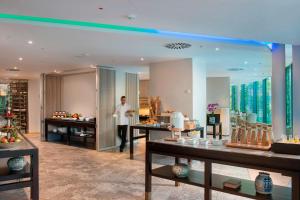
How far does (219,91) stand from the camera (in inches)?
446


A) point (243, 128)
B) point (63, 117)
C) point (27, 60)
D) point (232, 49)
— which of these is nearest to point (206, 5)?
point (243, 128)

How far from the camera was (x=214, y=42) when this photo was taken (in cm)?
468

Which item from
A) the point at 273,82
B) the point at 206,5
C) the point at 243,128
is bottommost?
the point at 243,128

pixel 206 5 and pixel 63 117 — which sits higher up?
pixel 206 5

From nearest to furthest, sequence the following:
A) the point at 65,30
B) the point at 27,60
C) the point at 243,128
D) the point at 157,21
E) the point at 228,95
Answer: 1. the point at 243,128
2. the point at 157,21
3. the point at 65,30
4. the point at 27,60
5. the point at 228,95

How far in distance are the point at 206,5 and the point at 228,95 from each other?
29.2ft

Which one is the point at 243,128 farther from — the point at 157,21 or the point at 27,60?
the point at 27,60

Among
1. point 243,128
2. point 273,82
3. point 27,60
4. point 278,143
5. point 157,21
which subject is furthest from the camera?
point 27,60

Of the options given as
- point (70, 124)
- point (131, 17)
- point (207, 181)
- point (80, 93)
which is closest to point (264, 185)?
point (207, 181)

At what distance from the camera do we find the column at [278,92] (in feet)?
16.2

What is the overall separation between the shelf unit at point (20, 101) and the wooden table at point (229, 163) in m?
9.84

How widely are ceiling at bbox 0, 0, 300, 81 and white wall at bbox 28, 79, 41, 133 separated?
577cm

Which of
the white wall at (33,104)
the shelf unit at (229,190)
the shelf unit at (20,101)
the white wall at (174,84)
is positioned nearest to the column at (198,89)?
the white wall at (174,84)

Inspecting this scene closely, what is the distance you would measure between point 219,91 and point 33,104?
8.49 metres
